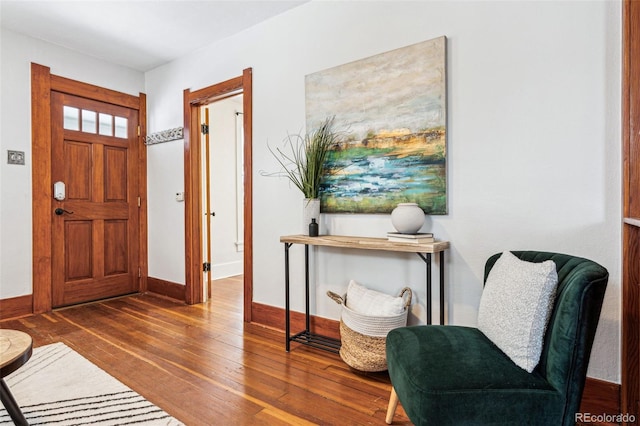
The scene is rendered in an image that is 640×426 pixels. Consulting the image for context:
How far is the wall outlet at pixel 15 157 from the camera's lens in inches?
123

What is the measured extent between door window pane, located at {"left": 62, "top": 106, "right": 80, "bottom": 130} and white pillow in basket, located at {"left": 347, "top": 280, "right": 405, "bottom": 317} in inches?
125

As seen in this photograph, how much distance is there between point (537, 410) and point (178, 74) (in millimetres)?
3953

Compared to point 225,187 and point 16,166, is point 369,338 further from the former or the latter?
point 225,187

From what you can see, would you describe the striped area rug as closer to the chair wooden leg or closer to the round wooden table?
the round wooden table

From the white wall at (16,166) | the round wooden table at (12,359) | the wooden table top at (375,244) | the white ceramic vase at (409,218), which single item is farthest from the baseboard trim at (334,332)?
the white wall at (16,166)

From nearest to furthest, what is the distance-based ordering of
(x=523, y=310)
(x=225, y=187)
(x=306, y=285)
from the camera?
(x=523, y=310), (x=306, y=285), (x=225, y=187)

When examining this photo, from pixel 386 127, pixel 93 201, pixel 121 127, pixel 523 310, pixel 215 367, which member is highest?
pixel 121 127

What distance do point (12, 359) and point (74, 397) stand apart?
0.63 meters

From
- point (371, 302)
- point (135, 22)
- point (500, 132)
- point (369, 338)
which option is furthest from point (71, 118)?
point (500, 132)

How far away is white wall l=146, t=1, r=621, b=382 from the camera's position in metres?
1.67

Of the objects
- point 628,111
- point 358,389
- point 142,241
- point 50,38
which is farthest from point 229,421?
point 50,38

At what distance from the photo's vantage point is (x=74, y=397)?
1.83 metres

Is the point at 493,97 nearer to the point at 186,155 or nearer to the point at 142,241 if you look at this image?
the point at 186,155

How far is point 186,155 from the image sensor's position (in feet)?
12.0
